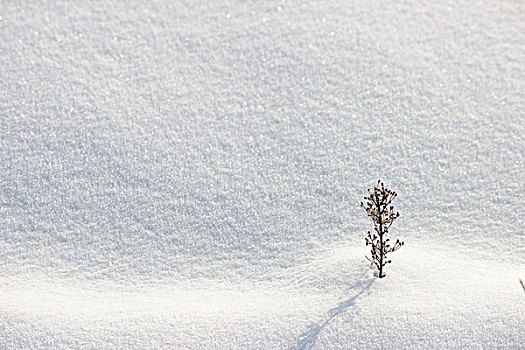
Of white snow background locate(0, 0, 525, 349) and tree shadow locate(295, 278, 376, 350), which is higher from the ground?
white snow background locate(0, 0, 525, 349)

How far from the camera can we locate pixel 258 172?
5.21m

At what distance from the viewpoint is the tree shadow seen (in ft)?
11.9

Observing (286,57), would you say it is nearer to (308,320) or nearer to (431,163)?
(431,163)

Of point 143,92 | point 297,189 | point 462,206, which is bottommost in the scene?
point 462,206

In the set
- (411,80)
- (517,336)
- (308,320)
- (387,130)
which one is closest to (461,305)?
(517,336)

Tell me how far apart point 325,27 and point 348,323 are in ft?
12.9

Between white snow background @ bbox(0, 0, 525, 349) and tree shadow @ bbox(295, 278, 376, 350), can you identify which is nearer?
tree shadow @ bbox(295, 278, 376, 350)

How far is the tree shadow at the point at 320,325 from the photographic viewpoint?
3.61 metres

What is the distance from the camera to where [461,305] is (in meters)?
3.77

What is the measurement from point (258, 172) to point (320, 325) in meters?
1.94

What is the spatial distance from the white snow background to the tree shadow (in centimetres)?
1

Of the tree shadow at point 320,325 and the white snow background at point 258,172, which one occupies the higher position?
the white snow background at point 258,172

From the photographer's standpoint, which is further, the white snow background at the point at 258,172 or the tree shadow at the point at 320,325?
the white snow background at the point at 258,172

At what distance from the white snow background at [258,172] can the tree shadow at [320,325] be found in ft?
0.04
